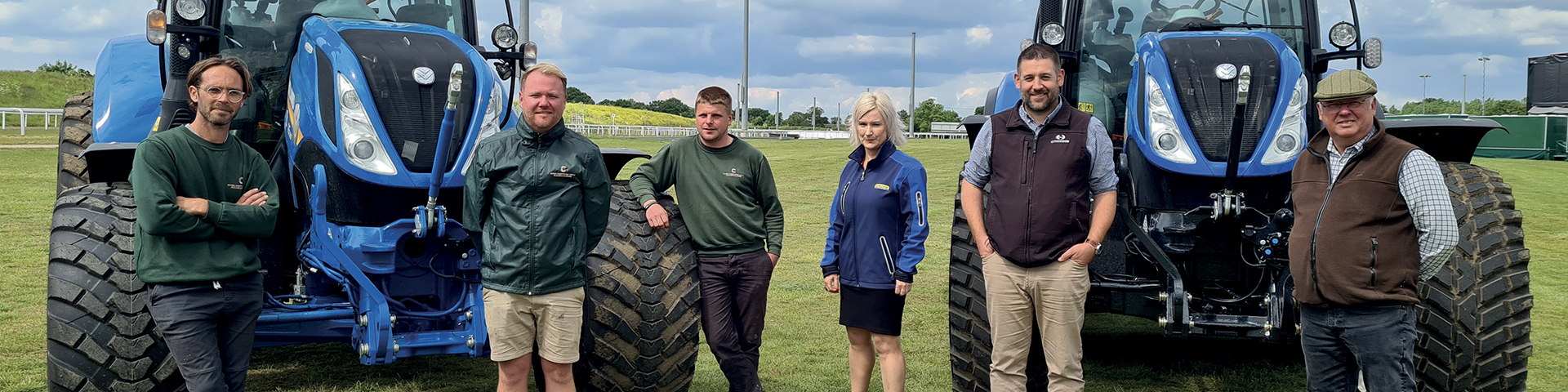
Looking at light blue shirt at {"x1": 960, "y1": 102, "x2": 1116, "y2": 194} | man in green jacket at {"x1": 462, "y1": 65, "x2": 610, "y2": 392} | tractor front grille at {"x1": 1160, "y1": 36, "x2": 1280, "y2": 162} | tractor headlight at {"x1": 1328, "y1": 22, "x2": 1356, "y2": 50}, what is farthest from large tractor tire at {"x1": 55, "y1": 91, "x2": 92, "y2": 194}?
tractor headlight at {"x1": 1328, "y1": 22, "x2": 1356, "y2": 50}

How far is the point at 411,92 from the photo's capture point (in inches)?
194

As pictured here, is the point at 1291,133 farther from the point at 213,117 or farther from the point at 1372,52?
the point at 213,117

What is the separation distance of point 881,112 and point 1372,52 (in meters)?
2.77

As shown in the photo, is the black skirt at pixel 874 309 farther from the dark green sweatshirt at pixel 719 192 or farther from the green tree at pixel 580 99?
the green tree at pixel 580 99

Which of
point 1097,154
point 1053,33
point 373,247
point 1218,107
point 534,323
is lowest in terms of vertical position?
point 534,323

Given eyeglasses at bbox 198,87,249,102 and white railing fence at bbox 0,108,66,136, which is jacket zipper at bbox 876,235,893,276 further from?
white railing fence at bbox 0,108,66,136

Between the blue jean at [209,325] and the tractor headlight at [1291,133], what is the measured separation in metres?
4.10

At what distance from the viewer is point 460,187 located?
498cm

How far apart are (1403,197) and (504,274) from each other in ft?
9.82

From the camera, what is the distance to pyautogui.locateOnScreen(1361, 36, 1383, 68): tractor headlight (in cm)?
580

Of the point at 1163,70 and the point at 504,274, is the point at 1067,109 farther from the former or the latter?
the point at 504,274

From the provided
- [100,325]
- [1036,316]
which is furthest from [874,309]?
[100,325]

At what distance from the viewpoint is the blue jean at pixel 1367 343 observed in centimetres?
379

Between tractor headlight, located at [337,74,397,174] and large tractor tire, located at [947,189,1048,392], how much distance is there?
2.45 m
